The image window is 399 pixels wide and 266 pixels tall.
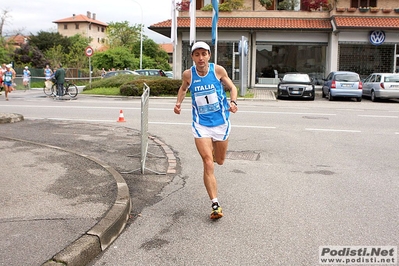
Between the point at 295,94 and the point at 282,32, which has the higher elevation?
the point at 282,32

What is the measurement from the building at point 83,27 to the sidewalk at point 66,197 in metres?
111

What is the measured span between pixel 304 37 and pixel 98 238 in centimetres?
3020

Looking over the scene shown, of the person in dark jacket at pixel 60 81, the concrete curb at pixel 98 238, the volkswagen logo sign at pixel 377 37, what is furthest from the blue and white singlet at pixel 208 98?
the volkswagen logo sign at pixel 377 37

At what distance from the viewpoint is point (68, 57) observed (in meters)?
57.5

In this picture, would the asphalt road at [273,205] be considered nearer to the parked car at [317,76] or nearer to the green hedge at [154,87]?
the green hedge at [154,87]

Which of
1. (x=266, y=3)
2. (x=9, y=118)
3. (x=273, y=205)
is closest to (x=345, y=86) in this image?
(x=266, y=3)

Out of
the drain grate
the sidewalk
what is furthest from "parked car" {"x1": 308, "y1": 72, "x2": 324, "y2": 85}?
the drain grate

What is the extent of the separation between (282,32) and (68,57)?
1299 inches

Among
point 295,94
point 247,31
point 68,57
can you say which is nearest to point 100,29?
point 68,57

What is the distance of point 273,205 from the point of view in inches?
233

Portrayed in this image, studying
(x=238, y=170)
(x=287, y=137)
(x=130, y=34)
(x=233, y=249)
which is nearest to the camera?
(x=233, y=249)

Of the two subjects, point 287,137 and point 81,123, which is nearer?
point 287,137

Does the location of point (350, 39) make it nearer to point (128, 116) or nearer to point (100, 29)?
point (128, 116)

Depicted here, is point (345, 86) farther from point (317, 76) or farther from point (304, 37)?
point (317, 76)
